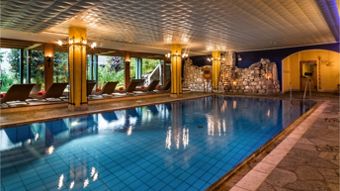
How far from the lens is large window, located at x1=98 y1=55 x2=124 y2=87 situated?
Answer: 1601 cm

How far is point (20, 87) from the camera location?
792 centimetres

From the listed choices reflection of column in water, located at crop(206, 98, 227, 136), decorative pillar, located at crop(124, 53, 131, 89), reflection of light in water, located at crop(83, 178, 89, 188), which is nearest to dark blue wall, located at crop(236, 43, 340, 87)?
decorative pillar, located at crop(124, 53, 131, 89)

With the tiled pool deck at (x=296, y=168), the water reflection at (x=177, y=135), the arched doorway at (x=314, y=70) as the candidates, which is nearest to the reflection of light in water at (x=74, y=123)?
the water reflection at (x=177, y=135)

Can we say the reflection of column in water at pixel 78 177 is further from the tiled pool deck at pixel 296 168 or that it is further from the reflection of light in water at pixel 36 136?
the reflection of light in water at pixel 36 136

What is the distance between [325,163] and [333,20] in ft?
18.8

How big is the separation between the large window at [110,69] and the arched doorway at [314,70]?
1173 centimetres

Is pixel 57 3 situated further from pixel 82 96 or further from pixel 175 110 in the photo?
pixel 175 110

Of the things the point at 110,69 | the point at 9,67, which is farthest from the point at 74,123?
the point at 110,69

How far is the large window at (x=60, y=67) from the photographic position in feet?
43.2

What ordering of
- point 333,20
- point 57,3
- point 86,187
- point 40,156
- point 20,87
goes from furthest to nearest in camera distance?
point 20,87 → point 333,20 → point 57,3 → point 40,156 → point 86,187

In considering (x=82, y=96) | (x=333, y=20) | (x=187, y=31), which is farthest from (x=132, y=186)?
(x=333, y=20)

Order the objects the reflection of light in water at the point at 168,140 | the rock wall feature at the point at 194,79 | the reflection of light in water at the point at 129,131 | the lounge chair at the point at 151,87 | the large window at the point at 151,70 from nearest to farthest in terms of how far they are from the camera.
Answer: the reflection of light in water at the point at 168,140
the reflection of light in water at the point at 129,131
the lounge chair at the point at 151,87
the rock wall feature at the point at 194,79
the large window at the point at 151,70

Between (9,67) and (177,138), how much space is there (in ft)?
35.7

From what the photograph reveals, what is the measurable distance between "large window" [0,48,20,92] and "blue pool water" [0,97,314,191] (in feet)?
24.2
